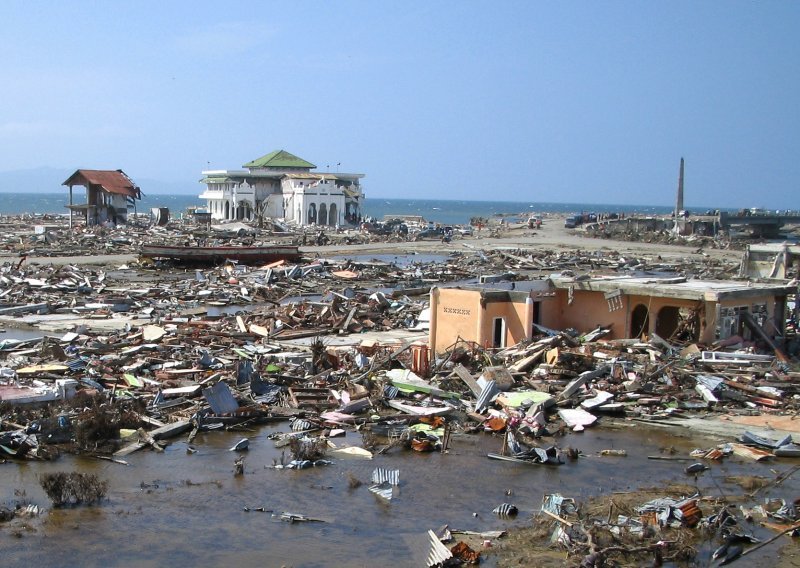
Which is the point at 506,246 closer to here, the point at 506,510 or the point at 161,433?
the point at 161,433

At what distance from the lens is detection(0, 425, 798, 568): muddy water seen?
9766mm

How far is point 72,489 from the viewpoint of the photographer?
11.0 meters

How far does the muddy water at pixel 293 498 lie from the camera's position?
977cm

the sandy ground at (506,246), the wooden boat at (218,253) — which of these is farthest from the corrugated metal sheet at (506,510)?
the sandy ground at (506,246)

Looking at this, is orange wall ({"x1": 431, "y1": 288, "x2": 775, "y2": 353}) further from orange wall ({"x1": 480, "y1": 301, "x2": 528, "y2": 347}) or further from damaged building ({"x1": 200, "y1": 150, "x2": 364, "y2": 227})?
damaged building ({"x1": 200, "y1": 150, "x2": 364, "y2": 227})

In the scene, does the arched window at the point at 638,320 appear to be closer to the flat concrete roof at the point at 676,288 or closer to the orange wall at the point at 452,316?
the flat concrete roof at the point at 676,288

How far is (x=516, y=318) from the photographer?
19.2 m

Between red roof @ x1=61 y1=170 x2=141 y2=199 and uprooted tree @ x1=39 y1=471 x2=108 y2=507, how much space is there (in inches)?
2197

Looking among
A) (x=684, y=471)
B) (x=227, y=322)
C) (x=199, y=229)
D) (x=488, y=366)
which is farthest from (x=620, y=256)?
(x=684, y=471)

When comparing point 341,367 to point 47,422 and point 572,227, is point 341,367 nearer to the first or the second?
point 47,422

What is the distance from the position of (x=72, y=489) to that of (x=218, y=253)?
33.9 m

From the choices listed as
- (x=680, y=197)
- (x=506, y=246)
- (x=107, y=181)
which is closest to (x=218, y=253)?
(x=506, y=246)

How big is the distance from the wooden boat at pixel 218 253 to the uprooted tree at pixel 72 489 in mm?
33329

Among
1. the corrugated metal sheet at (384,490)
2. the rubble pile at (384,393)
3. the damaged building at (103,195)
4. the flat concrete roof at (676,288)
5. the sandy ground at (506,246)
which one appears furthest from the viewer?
the damaged building at (103,195)
